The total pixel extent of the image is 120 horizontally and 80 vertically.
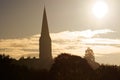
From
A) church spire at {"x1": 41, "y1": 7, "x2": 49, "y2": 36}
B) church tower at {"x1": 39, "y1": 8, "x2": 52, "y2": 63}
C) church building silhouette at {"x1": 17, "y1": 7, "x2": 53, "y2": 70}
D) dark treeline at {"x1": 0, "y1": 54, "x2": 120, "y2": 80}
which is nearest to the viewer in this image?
dark treeline at {"x1": 0, "y1": 54, "x2": 120, "y2": 80}

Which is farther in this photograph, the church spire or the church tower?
the church tower

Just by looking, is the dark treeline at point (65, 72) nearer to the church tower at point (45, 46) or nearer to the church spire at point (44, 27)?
the church spire at point (44, 27)

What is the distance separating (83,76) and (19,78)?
10.5 metres

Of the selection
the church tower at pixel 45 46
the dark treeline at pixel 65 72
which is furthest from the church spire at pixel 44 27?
the dark treeline at pixel 65 72

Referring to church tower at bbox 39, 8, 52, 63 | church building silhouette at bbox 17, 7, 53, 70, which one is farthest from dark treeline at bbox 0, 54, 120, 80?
church tower at bbox 39, 8, 52, 63

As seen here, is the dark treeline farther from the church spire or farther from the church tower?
the church tower

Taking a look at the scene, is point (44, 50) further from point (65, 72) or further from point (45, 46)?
point (65, 72)

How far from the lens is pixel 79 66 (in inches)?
2835

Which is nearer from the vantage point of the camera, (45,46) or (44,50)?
(45,46)

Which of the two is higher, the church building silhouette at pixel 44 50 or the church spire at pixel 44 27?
the church spire at pixel 44 27

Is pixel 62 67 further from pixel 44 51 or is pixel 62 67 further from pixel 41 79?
pixel 44 51

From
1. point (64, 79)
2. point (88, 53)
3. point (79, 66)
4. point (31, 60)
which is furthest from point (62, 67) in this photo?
point (31, 60)

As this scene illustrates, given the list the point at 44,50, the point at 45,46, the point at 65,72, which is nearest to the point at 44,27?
the point at 45,46

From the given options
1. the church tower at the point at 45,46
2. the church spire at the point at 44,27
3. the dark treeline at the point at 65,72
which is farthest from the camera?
the church tower at the point at 45,46
